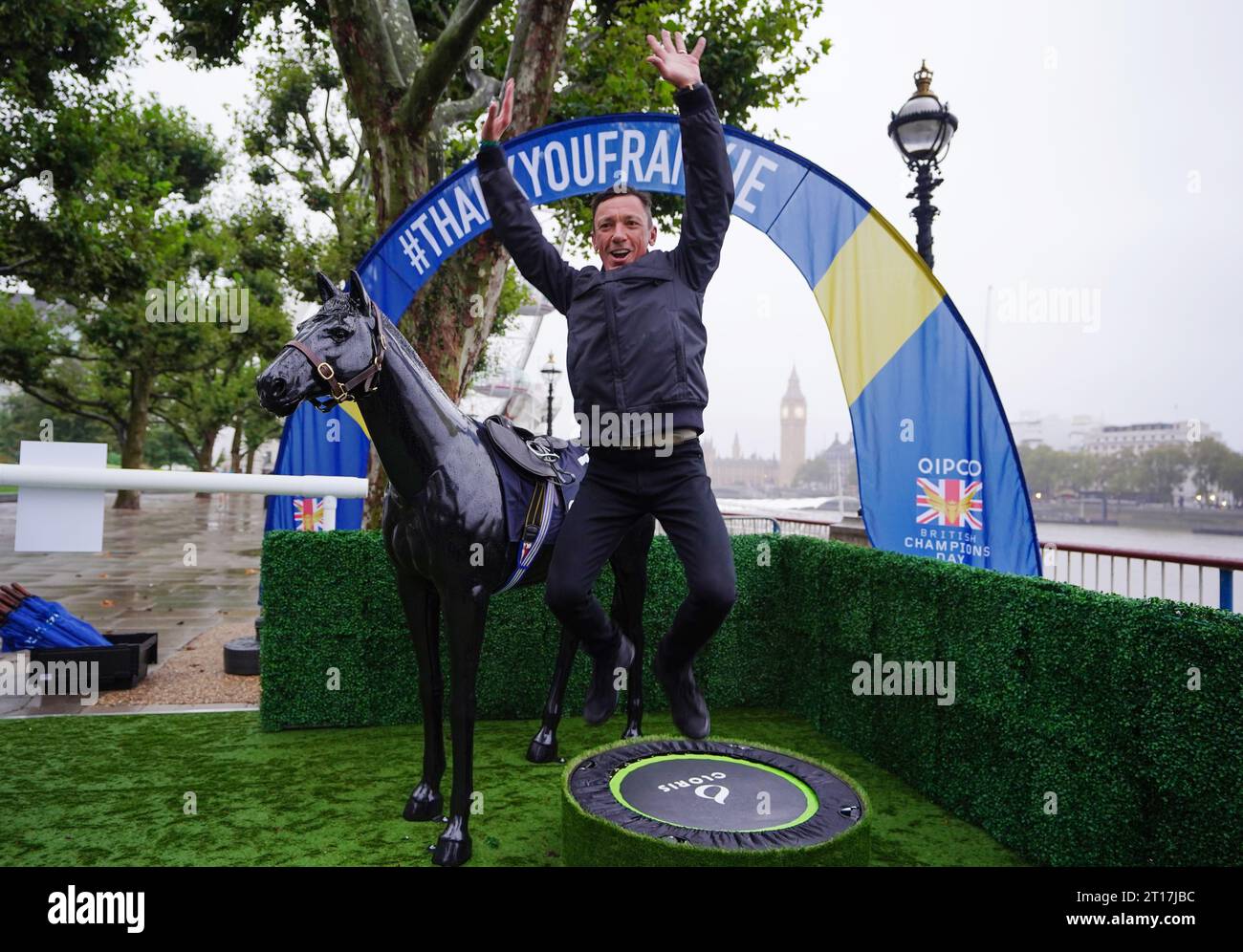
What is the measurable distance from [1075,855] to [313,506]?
22.6 ft

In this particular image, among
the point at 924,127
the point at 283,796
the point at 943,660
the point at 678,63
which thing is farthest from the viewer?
the point at 924,127

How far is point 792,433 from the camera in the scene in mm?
92875

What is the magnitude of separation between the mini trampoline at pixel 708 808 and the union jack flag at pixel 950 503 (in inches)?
114

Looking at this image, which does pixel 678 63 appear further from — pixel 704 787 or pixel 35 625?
pixel 35 625

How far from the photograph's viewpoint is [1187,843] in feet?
9.98

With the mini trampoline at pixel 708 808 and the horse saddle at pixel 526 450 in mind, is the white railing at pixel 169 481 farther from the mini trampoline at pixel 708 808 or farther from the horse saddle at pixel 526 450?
the mini trampoline at pixel 708 808

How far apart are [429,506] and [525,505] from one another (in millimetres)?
522

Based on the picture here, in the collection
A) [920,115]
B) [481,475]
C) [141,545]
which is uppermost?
[920,115]

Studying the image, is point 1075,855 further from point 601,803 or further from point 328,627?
point 328,627

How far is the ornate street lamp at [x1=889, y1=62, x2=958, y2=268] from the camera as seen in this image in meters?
7.47

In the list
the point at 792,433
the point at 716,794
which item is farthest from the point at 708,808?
the point at 792,433

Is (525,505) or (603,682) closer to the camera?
(603,682)

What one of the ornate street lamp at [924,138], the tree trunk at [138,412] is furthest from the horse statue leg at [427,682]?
the tree trunk at [138,412]
